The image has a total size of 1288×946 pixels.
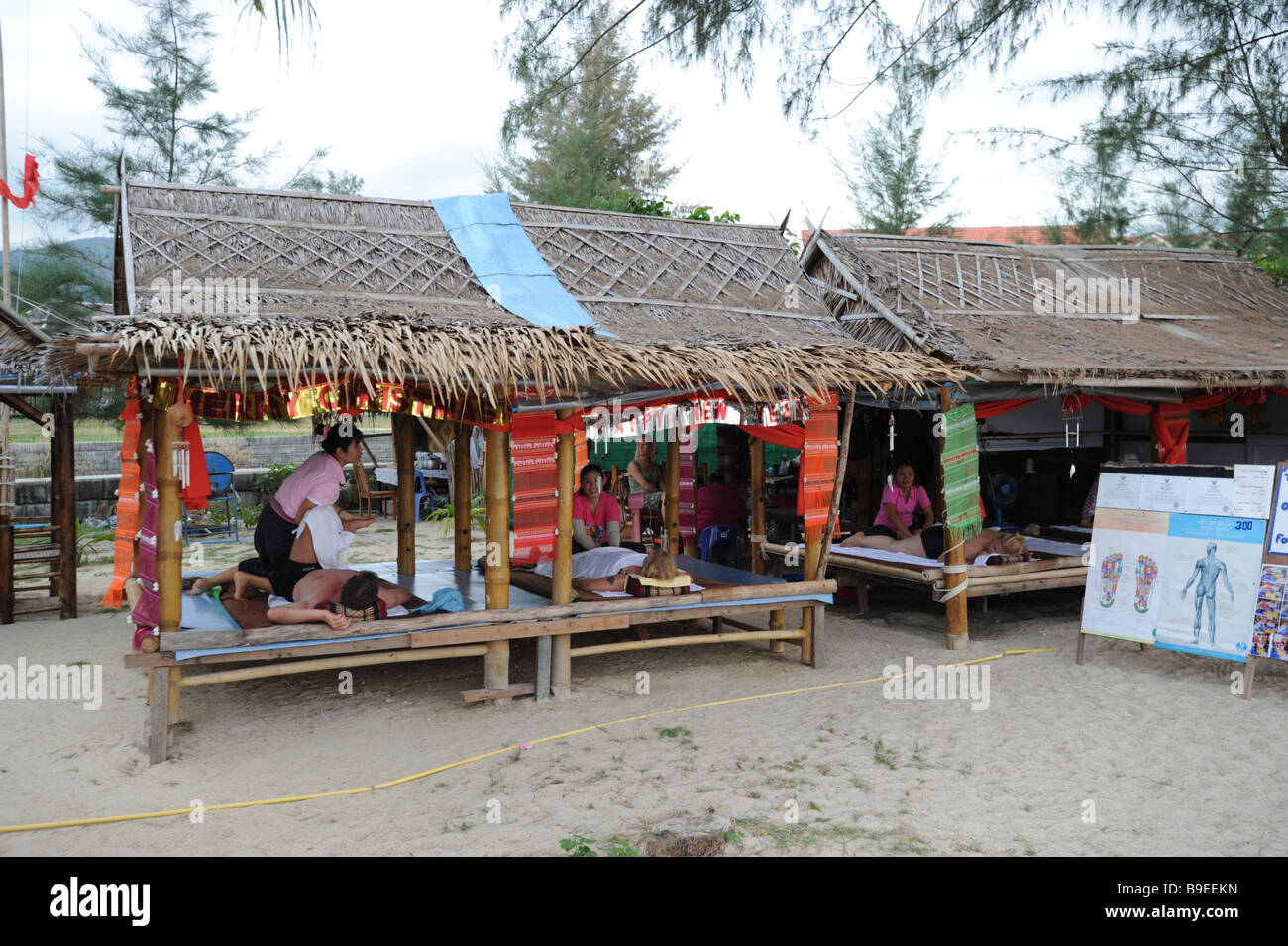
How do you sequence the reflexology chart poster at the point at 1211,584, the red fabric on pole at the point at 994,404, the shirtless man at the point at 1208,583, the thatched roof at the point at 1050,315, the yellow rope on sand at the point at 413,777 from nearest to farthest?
the yellow rope on sand at the point at 413,777 → the reflexology chart poster at the point at 1211,584 → the shirtless man at the point at 1208,583 → the thatched roof at the point at 1050,315 → the red fabric on pole at the point at 994,404

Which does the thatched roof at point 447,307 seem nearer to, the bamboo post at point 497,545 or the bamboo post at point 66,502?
the bamboo post at point 497,545

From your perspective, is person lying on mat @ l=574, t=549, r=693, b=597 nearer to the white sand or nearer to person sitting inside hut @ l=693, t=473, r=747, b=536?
the white sand

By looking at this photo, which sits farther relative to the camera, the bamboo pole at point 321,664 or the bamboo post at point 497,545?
the bamboo post at point 497,545

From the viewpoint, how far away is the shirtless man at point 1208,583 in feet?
19.6

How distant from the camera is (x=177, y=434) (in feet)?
17.3

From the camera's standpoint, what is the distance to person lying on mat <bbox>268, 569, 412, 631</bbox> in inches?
217

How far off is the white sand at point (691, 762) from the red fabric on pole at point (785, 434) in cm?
183

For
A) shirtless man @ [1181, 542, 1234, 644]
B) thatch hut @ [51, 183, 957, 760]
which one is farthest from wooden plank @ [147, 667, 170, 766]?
shirtless man @ [1181, 542, 1234, 644]

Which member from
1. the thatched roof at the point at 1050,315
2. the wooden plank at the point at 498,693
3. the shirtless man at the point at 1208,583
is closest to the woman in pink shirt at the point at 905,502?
the thatched roof at the point at 1050,315

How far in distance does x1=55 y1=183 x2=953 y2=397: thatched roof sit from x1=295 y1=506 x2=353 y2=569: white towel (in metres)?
1.03

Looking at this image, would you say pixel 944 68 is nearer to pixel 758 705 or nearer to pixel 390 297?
pixel 390 297

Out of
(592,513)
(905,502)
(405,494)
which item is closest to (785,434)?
(592,513)
